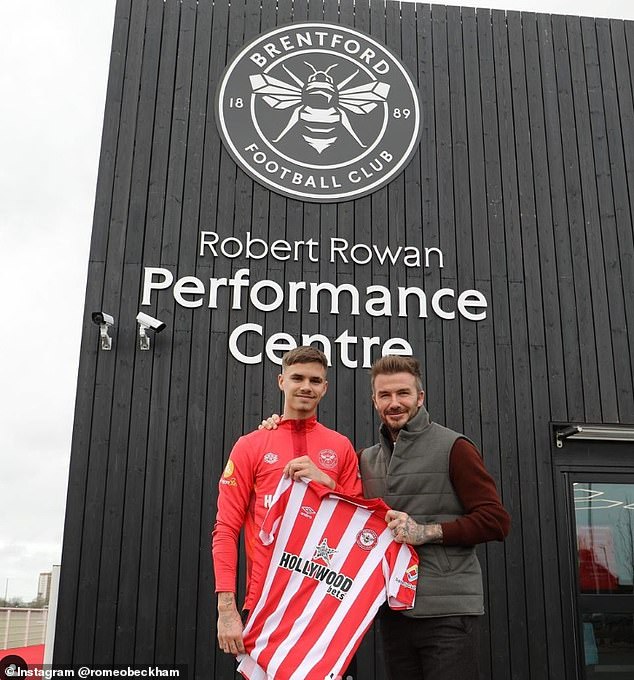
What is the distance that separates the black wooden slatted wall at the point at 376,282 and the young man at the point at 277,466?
6.95 feet

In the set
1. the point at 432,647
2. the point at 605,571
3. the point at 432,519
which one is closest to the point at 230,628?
the point at 432,647

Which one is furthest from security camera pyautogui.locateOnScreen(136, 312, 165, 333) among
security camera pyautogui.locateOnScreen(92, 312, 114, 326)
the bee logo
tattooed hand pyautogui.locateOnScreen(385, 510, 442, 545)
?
tattooed hand pyautogui.locateOnScreen(385, 510, 442, 545)

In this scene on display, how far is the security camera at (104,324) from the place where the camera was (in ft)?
16.5

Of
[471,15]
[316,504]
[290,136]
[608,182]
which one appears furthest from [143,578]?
[471,15]

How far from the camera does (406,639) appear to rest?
8.86ft

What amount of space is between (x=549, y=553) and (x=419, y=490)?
2760 millimetres

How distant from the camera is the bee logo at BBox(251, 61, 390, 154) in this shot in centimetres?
595

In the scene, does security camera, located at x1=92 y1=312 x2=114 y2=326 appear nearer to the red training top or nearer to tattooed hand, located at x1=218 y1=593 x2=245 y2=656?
the red training top

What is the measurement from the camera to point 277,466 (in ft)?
9.64

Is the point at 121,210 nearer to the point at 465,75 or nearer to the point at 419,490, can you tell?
the point at 465,75

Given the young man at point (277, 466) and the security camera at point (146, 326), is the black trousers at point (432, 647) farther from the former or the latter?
the security camera at point (146, 326)

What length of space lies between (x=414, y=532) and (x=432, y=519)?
0.12 metres

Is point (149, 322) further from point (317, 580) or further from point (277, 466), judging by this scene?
point (317, 580)

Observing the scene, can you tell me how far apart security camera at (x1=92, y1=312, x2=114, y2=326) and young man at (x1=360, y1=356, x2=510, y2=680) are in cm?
272
